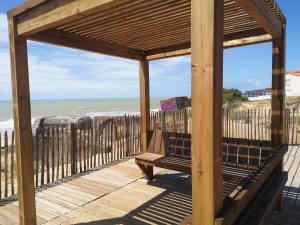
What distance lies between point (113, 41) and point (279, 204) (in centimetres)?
419

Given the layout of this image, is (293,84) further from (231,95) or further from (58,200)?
(58,200)

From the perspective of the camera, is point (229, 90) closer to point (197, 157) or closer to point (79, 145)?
point (79, 145)

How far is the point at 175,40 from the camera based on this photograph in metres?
4.88

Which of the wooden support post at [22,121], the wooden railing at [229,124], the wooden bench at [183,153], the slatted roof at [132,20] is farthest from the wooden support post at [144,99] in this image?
the wooden railing at [229,124]

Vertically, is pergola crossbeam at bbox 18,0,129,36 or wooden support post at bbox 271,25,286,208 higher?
pergola crossbeam at bbox 18,0,129,36

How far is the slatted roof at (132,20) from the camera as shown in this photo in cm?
279

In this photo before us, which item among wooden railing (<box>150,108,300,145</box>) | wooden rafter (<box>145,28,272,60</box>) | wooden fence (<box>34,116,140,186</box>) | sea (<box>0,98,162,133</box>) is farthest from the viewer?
sea (<box>0,98,162,133</box>)

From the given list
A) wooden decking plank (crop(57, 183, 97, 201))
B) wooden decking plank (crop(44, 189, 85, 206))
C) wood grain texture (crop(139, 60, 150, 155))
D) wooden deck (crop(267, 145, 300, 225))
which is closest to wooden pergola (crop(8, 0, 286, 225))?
wood grain texture (crop(139, 60, 150, 155))

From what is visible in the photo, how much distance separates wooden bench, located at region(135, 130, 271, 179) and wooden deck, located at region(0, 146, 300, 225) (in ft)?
1.82

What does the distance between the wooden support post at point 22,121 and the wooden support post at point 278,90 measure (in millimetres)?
3753

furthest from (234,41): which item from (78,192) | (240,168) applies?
(78,192)

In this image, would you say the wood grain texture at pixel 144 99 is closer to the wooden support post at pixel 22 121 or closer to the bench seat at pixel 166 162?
the bench seat at pixel 166 162

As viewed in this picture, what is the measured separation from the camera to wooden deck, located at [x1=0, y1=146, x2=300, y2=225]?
159 inches

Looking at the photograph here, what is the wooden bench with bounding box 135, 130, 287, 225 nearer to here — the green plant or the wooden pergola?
the wooden pergola
